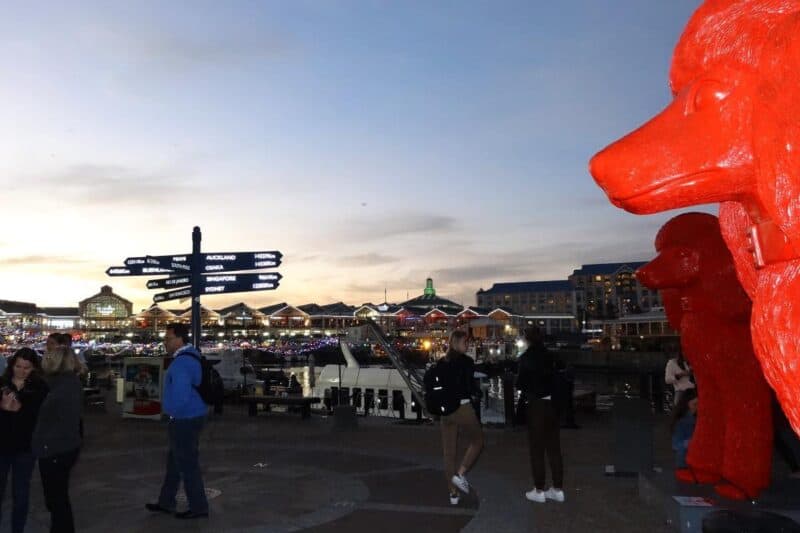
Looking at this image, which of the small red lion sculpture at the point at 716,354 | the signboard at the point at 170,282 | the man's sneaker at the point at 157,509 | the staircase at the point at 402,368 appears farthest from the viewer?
the staircase at the point at 402,368

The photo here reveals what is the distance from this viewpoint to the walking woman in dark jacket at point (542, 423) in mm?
6328

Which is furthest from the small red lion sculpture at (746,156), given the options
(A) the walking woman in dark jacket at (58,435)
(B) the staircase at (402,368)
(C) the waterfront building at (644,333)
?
(C) the waterfront building at (644,333)

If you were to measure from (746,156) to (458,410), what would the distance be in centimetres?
479

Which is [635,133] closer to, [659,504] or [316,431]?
[659,504]

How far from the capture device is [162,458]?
910 centimetres

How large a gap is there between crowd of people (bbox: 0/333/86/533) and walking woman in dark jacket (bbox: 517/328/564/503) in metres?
4.02

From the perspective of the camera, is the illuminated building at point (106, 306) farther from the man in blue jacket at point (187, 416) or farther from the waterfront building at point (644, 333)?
the man in blue jacket at point (187, 416)

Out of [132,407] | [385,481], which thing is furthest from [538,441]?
[132,407]

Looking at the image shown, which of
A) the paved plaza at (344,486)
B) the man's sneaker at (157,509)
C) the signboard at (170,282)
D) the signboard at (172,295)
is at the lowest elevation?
the paved plaza at (344,486)

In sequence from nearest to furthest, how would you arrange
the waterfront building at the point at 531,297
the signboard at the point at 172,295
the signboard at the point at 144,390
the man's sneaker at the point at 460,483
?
the man's sneaker at the point at 460,483 → the signboard at the point at 172,295 → the signboard at the point at 144,390 → the waterfront building at the point at 531,297

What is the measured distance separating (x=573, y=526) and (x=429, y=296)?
18357cm

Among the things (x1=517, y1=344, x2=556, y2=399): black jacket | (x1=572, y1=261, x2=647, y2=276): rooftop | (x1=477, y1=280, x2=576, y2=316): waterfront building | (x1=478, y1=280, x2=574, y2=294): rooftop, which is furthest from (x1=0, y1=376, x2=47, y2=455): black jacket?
(x1=478, y1=280, x2=574, y2=294): rooftop

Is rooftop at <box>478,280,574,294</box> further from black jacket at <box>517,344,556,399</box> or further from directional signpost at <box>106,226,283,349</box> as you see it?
black jacket at <box>517,344,556,399</box>

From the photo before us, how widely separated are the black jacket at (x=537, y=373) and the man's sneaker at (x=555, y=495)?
932mm
